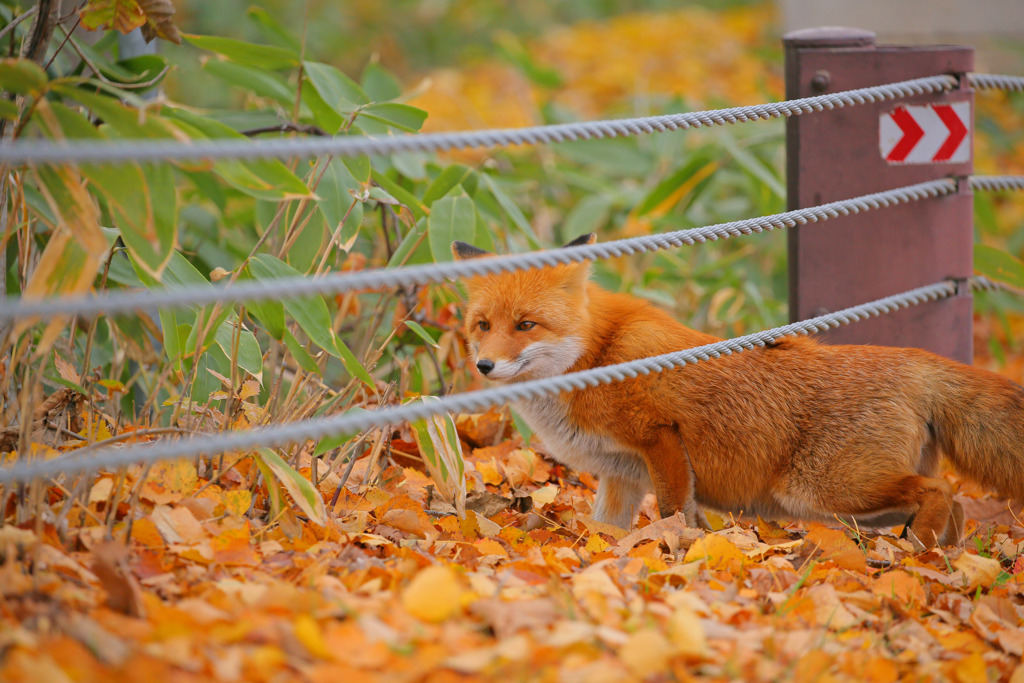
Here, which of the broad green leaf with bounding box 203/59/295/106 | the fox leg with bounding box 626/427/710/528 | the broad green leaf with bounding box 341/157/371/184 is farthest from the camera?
the broad green leaf with bounding box 203/59/295/106

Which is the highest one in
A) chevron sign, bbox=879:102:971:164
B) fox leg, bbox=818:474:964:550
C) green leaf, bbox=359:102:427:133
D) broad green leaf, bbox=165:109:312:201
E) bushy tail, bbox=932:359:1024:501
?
green leaf, bbox=359:102:427:133

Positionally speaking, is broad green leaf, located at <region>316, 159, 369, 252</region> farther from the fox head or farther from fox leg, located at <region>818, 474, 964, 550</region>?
fox leg, located at <region>818, 474, 964, 550</region>

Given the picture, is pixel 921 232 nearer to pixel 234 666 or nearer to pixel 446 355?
pixel 446 355

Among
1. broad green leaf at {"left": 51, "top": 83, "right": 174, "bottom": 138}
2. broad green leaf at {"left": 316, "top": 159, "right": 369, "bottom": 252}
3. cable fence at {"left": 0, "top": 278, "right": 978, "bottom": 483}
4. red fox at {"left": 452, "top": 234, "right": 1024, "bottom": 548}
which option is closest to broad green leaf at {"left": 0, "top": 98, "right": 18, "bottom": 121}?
broad green leaf at {"left": 51, "top": 83, "right": 174, "bottom": 138}

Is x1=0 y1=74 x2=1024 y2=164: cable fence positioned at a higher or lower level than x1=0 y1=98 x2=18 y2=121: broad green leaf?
lower

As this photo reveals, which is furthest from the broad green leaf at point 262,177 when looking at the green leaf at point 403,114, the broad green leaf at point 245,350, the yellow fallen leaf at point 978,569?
the yellow fallen leaf at point 978,569

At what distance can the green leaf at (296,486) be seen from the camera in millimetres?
2154

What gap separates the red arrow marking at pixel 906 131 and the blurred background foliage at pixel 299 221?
1.42 metres

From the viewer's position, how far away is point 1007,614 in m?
2.27

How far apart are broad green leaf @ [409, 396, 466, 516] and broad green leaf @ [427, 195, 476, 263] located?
628 millimetres

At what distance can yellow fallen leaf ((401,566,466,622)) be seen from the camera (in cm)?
170

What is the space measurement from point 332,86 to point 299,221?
2.60 feet

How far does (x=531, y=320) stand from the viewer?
2.99 metres

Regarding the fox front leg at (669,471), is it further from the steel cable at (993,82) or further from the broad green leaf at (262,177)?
the steel cable at (993,82)
